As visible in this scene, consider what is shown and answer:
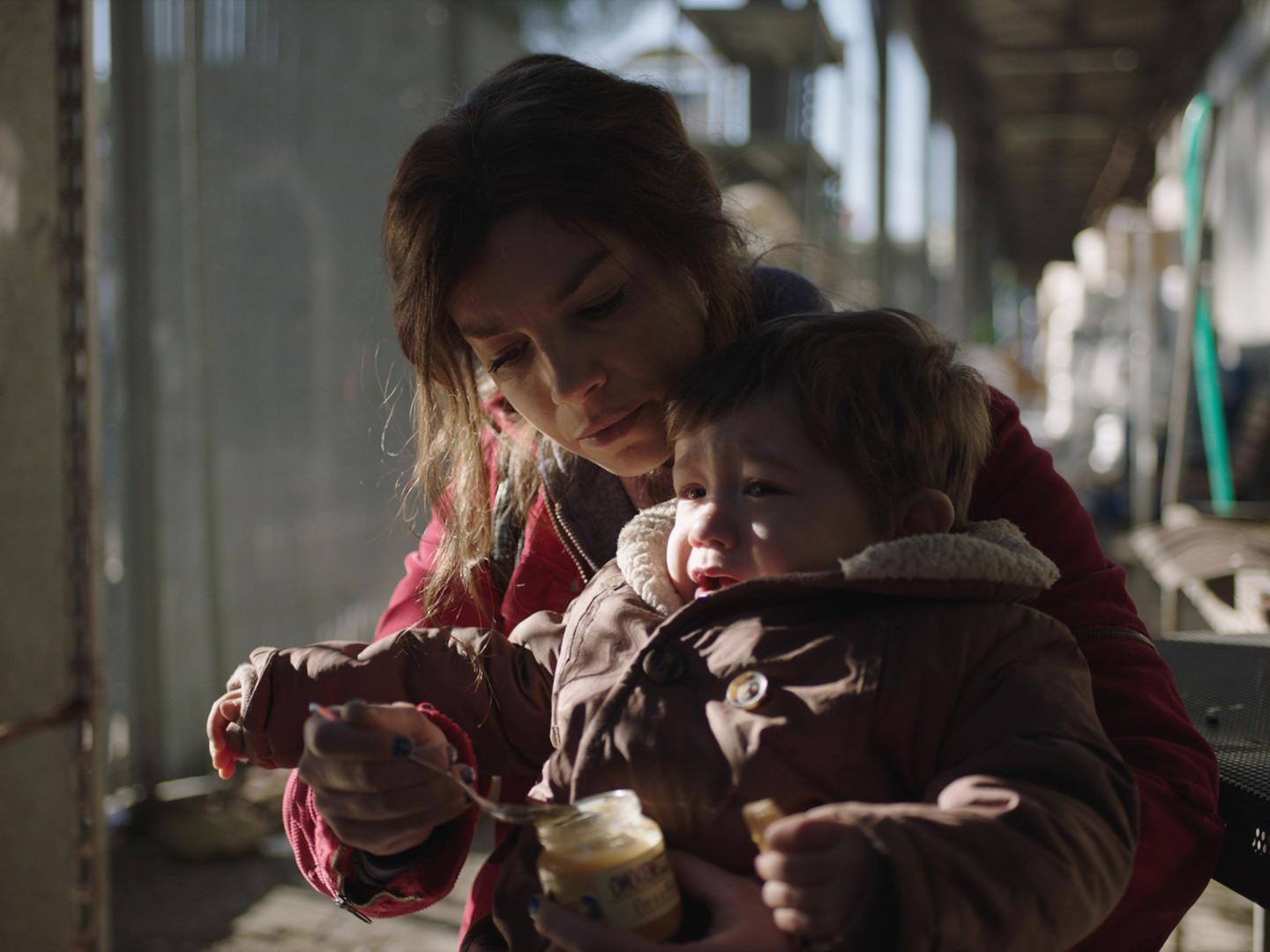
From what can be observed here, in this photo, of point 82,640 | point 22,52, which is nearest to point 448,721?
point 82,640

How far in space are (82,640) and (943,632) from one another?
5.59ft

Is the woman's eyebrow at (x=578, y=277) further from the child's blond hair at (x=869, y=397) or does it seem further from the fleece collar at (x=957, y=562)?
the fleece collar at (x=957, y=562)

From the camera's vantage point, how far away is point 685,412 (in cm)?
127

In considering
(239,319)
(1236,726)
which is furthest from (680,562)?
(239,319)

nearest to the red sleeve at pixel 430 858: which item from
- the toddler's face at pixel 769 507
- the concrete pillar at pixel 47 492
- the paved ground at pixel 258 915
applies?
the toddler's face at pixel 769 507

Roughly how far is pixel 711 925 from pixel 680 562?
40 centimetres

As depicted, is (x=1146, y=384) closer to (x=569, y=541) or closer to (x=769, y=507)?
(x=569, y=541)

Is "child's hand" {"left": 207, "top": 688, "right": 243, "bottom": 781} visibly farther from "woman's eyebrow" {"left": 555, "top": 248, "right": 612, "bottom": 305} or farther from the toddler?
"woman's eyebrow" {"left": 555, "top": 248, "right": 612, "bottom": 305}

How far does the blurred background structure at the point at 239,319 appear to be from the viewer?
202cm

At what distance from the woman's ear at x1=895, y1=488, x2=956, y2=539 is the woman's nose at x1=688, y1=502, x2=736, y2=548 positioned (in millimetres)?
185

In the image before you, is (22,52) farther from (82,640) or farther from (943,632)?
(943,632)

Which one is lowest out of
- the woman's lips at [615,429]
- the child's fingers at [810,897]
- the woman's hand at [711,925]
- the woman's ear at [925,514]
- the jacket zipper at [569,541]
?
the woman's hand at [711,925]

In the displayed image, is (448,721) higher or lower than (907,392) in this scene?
lower

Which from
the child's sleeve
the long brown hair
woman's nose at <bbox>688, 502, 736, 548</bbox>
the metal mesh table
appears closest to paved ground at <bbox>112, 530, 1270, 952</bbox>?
the metal mesh table
